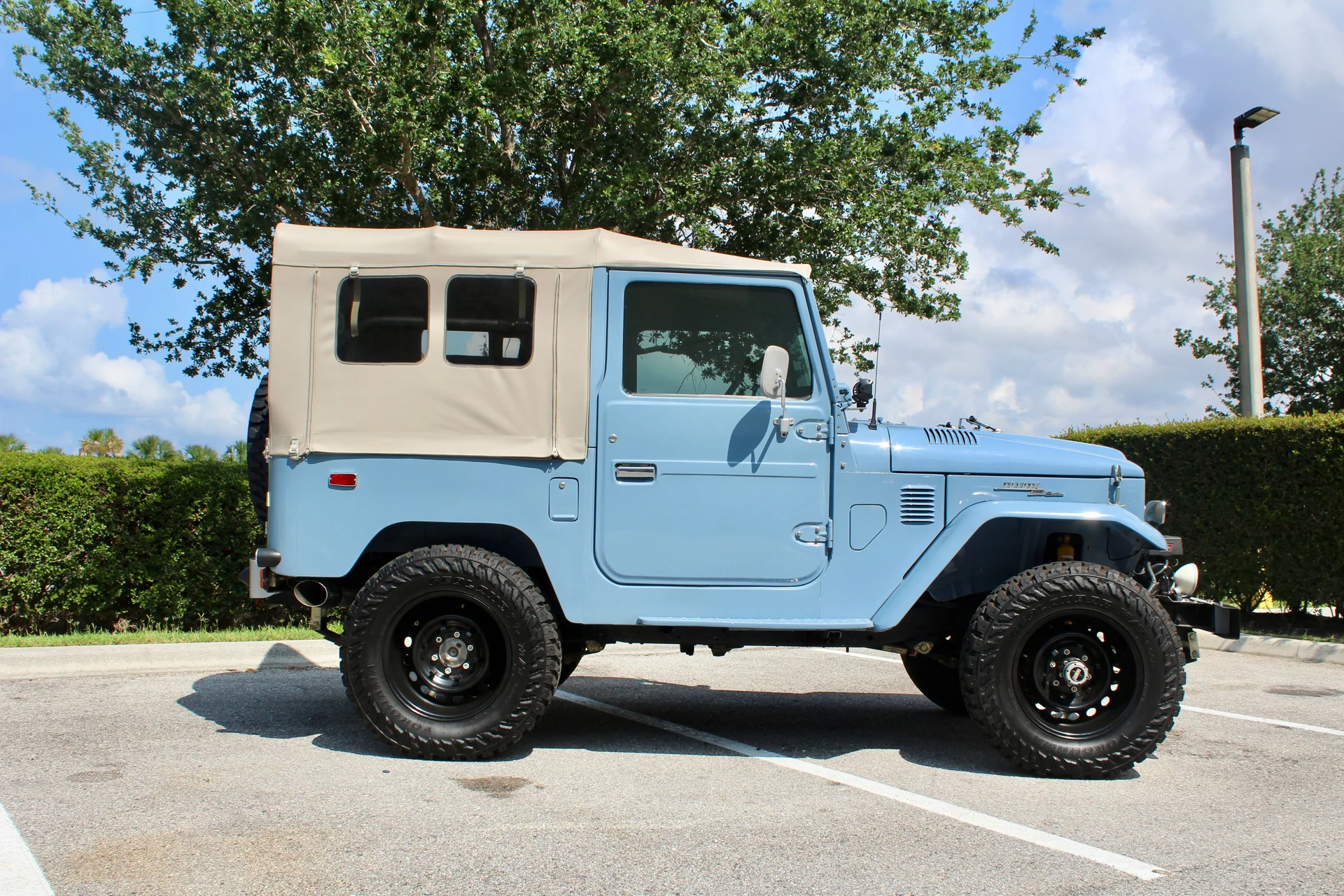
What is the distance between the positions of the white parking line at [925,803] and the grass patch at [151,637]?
3670 mm

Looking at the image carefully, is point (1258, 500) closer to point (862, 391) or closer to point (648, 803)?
point (862, 391)

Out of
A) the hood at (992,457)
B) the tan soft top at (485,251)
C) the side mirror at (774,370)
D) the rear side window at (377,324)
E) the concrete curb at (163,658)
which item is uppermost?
the tan soft top at (485,251)

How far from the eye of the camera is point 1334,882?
3719 mm

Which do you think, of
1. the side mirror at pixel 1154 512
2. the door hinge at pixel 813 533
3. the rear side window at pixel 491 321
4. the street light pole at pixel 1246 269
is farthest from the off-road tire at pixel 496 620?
the street light pole at pixel 1246 269

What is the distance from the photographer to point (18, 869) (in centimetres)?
362

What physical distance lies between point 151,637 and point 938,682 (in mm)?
Result: 6184

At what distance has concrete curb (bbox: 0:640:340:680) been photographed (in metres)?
7.58

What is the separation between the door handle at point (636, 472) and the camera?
5.20 meters

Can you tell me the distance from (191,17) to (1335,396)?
21.9m

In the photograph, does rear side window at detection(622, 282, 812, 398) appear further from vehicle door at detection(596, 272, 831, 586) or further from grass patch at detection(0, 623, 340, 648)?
grass patch at detection(0, 623, 340, 648)

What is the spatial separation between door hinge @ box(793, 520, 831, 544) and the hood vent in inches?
29.5

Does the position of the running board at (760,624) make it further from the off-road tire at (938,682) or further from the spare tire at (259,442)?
the spare tire at (259,442)

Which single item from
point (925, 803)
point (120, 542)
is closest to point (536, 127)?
point (120, 542)

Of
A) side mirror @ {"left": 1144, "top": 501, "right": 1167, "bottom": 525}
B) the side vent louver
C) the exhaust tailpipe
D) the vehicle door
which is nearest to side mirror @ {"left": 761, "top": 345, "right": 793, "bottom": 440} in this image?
the vehicle door
